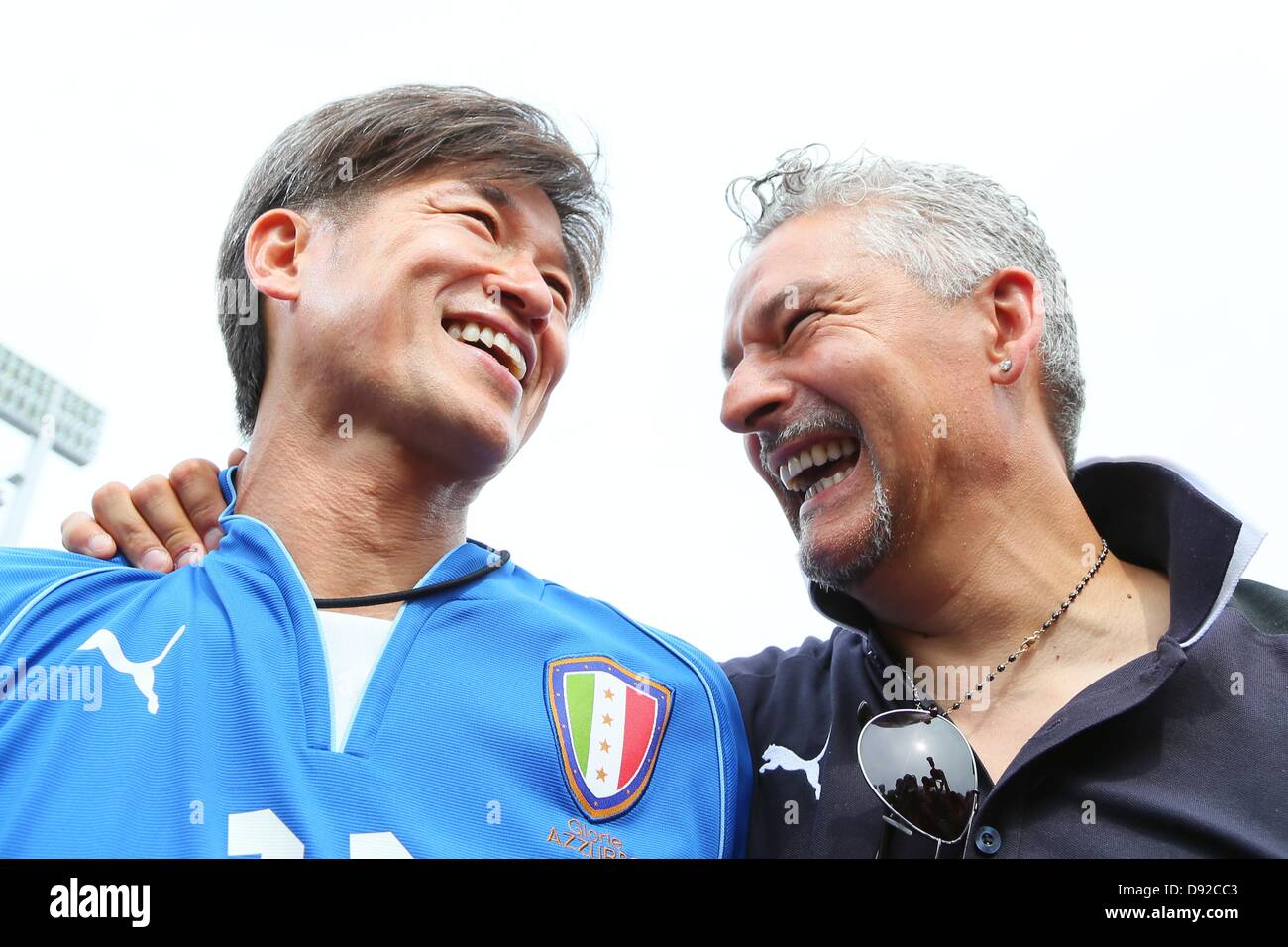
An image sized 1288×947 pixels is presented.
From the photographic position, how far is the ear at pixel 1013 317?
11.7 ft

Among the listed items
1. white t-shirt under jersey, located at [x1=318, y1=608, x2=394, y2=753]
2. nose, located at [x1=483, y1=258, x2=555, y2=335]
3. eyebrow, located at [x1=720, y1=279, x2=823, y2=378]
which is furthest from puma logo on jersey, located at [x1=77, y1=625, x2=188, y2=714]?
eyebrow, located at [x1=720, y1=279, x2=823, y2=378]

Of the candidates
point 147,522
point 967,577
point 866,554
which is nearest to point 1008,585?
point 967,577

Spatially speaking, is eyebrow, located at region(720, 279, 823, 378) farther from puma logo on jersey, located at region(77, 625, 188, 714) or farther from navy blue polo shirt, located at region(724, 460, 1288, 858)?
puma logo on jersey, located at region(77, 625, 188, 714)

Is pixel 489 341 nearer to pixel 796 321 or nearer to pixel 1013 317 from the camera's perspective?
pixel 796 321

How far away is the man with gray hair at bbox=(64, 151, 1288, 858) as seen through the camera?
8.50ft

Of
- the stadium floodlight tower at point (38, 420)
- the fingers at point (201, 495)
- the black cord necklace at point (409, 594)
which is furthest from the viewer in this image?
the stadium floodlight tower at point (38, 420)

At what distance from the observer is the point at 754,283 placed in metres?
3.91

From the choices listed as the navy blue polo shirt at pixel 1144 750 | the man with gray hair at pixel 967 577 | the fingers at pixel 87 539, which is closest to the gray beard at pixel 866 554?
the man with gray hair at pixel 967 577

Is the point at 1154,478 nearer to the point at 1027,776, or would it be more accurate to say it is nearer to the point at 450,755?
the point at 1027,776

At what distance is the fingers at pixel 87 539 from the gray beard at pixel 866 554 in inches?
80.1

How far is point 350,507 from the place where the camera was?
3072mm

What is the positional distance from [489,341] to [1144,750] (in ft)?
6.99

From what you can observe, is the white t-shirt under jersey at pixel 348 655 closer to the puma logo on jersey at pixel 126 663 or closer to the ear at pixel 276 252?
the puma logo on jersey at pixel 126 663

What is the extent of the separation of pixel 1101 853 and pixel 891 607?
111 centimetres
